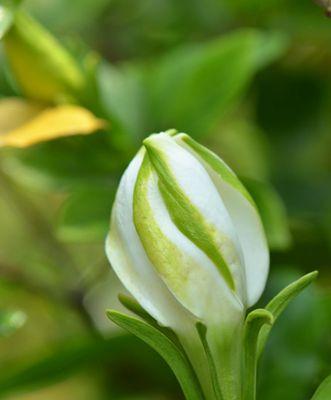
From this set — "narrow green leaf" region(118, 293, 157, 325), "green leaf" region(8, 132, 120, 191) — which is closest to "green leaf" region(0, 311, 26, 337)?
"narrow green leaf" region(118, 293, 157, 325)

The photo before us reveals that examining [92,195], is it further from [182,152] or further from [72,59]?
[182,152]

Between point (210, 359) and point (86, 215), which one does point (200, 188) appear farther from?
point (86, 215)

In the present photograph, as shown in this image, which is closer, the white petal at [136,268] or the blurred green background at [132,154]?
the white petal at [136,268]

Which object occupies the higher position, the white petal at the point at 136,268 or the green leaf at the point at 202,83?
the white petal at the point at 136,268

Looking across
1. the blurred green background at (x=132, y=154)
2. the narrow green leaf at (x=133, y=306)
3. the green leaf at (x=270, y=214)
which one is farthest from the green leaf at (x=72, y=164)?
the narrow green leaf at (x=133, y=306)

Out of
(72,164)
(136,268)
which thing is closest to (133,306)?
(136,268)

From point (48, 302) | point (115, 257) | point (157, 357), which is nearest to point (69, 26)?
point (48, 302)

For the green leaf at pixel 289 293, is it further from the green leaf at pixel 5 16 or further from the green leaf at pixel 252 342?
the green leaf at pixel 5 16

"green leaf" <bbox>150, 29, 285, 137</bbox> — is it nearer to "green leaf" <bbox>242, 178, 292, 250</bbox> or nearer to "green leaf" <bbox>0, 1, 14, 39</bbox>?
"green leaf" <bbox>242, 178, 292, 250</bbox>
